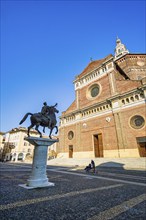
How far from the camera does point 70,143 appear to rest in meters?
28.6

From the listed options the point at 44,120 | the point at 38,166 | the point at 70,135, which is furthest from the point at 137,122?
the point at 38,166

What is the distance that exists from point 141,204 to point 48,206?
114 inches

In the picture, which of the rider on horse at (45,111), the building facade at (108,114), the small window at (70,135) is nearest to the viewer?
the rider on horse at (45,111)

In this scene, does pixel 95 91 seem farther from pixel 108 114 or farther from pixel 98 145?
pixel 98 145

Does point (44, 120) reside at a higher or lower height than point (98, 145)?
higher

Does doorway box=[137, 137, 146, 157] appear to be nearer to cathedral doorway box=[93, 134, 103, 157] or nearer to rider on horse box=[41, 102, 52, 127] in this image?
cathedral doorway box=[93, 134, 103, 157]

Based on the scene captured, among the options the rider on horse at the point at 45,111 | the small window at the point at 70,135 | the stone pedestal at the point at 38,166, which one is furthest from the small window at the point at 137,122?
the stone pedestal at the point at 38,166

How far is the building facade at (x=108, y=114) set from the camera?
19828mm

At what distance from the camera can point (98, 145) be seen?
23.9 metres

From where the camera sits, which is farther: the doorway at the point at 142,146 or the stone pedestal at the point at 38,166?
the doorway at the point at 142,146

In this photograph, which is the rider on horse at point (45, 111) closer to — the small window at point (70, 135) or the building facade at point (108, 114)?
the building facade at point (108, 114)

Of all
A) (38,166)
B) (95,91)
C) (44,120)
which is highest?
(95,91)

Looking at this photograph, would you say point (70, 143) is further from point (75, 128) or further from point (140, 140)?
point (140, 140)

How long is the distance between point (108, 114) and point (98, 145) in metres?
6.22
